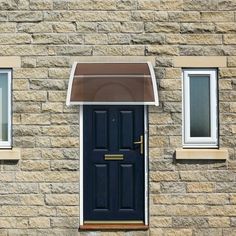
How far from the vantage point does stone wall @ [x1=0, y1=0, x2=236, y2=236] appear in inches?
278

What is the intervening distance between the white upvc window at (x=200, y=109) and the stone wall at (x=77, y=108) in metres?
0.12

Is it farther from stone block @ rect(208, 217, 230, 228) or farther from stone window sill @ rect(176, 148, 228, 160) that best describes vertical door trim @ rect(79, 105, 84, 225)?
stone block @ rect(208, 217, 230, 228)

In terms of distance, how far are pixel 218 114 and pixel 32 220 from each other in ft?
10.8

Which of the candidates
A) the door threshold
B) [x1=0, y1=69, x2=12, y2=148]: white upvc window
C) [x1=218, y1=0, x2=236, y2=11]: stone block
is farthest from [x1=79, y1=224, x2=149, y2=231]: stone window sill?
[x1=218, y1=0, x2=236, y2=11]: stone block

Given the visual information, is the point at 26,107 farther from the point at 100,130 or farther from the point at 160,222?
the point at 160,222

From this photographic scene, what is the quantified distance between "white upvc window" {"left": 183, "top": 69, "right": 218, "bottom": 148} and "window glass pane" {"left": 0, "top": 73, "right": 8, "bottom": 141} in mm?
2776

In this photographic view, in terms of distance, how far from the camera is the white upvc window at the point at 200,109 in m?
7.13

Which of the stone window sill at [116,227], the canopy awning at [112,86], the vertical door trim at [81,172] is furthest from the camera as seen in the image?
the vertical door trim at [81,172]

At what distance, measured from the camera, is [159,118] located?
7113mm

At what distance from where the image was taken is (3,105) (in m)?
7.22

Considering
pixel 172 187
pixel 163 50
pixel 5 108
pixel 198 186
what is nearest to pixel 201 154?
pixel 198 186

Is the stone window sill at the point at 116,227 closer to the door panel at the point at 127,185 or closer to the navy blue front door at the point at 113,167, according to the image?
the navy blue front door at the point at 113,167

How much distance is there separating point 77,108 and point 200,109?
1.91 meters

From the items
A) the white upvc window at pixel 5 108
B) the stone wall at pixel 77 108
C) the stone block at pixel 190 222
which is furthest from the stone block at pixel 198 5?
the stone block at pixel 190 222
